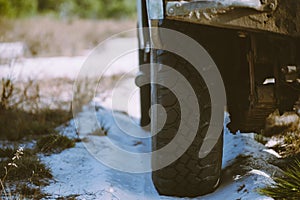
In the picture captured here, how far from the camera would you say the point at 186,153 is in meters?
2.35

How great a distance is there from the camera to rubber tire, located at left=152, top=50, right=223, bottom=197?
2.30 m

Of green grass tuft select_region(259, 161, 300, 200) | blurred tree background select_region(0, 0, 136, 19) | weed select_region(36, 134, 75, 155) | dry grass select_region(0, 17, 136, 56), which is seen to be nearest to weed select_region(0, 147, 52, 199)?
weed select_region(36, 134, 75, 155)

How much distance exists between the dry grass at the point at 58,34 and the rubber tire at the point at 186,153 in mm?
5605

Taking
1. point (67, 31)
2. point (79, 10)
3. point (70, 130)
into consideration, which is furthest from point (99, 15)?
point (70, 130)

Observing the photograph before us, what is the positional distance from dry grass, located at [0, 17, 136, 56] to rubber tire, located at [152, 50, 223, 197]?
5605 millimetres

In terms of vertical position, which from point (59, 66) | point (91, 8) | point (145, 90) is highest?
point (91, 8)

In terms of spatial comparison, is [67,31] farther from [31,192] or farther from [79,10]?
[31,192]

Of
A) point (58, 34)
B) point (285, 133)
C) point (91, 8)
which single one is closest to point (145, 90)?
point (285, 133)

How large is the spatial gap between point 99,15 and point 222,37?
47.6 feet

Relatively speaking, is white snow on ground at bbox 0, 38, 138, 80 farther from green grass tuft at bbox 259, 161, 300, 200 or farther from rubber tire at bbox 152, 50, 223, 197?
green grass tuft at bbox 259, 161, 300, 200

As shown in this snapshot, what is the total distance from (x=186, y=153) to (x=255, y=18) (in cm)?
75

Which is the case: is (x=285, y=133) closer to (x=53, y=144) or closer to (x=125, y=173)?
(x=125, y=173)

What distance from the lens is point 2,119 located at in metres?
3.66

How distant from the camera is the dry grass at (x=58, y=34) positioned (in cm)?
883
